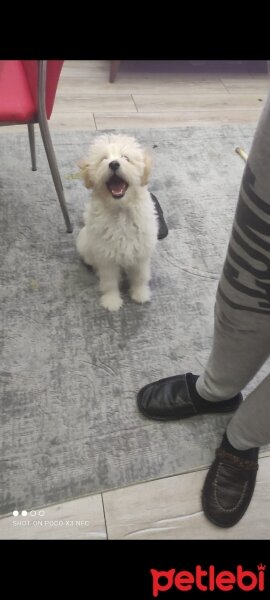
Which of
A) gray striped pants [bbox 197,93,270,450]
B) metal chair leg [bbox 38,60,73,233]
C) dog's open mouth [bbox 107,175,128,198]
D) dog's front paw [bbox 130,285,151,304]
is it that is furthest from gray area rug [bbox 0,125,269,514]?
dog's open mouth [bbox 107,175,128,198]

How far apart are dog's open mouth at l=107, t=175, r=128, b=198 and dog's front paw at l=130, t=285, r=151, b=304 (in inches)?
13.9

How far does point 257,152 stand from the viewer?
1.98ft

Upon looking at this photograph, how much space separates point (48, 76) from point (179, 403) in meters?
1.05

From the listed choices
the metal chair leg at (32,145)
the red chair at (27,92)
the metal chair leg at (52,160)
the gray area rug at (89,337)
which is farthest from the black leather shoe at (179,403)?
the metal chair leg at (32,145)

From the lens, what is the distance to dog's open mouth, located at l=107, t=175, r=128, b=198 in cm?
117

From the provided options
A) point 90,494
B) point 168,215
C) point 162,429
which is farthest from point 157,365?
point 168,215

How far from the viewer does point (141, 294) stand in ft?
4.60

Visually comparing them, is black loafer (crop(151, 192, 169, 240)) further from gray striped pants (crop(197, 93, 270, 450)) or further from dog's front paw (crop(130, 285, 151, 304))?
gray striped pants (crop(197, 93, 270, 450))

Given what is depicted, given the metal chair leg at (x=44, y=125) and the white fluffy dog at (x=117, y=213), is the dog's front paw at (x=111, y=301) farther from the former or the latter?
the metal chair leg at (x=44, y=125)
